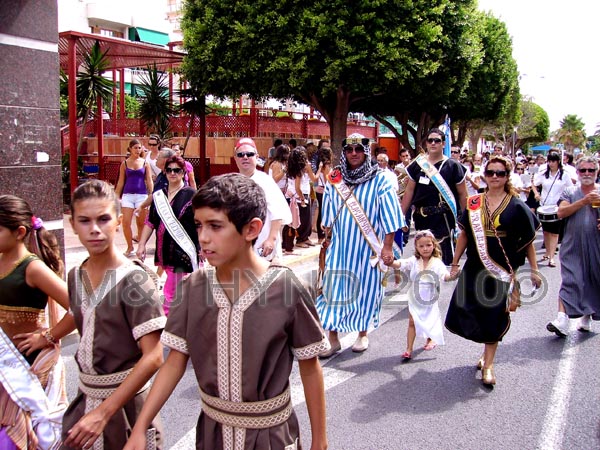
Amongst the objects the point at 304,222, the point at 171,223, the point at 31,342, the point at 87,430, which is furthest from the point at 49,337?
the point at 304,222

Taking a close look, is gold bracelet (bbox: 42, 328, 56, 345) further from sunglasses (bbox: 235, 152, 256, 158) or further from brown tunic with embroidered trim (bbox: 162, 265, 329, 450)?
sunglasses (bbox: 235, 152, 256, 158)

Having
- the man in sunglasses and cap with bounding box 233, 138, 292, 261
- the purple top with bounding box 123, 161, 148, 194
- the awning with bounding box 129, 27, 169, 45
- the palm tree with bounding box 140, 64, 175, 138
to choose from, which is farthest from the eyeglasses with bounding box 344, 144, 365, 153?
the awning with bounding box 129, 27, 169, 45

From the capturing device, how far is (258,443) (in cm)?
214

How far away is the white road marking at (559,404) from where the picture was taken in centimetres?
394

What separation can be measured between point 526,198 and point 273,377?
39.1 ft

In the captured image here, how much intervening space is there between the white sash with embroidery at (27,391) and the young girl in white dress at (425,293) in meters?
3.28

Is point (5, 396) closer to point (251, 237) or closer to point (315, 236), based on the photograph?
point (251, 237)

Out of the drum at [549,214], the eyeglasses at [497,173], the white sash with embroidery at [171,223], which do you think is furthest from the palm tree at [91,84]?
the eyeglasses at [497,173]

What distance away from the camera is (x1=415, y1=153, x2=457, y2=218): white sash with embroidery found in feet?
21.7

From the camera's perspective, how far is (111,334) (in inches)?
94.9

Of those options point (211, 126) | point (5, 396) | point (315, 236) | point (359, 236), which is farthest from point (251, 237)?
point (211, 126)

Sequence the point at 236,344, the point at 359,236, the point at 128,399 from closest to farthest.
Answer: the point at 236,344, the point at 128,399, the point at 359,236

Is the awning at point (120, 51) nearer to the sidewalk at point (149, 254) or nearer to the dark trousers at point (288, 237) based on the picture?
the sidewalk at point (149, 254)

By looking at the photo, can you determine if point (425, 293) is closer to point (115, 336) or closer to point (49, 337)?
point (49, 337)
